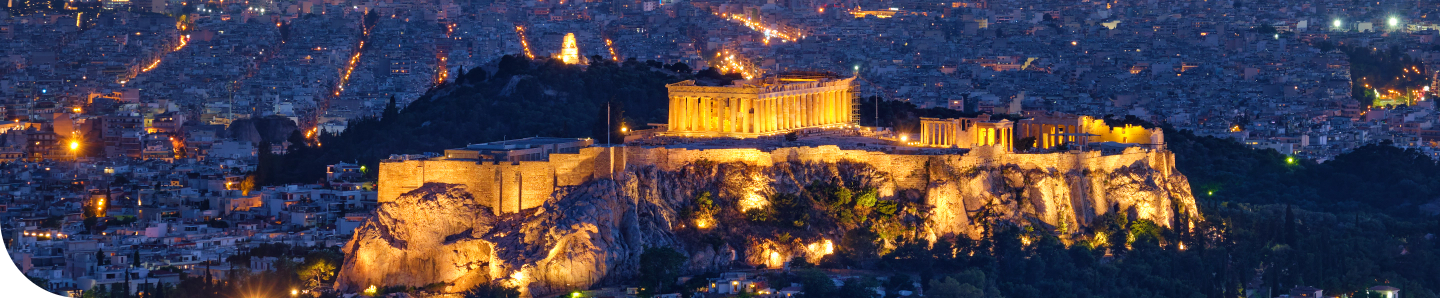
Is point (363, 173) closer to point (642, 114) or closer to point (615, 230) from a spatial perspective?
point (642, 114)

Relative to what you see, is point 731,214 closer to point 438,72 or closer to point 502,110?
point 502,110

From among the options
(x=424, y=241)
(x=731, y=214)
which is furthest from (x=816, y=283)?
(x=424, y=241)

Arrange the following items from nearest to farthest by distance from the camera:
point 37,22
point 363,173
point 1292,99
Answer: point 363,173 < point 1292,99 < point 37,22

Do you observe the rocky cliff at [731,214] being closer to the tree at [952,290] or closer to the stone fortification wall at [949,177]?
the stone fortification wall at [949,177]

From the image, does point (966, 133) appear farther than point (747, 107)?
No

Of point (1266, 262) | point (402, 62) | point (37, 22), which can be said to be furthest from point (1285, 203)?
point (37, 22)

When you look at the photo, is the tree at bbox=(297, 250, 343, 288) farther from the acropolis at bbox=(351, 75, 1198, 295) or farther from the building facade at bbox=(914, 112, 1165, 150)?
the building facade at bbox=(914, 112, 1165, 150)

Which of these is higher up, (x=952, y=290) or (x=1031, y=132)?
(x=1031, y=132)
